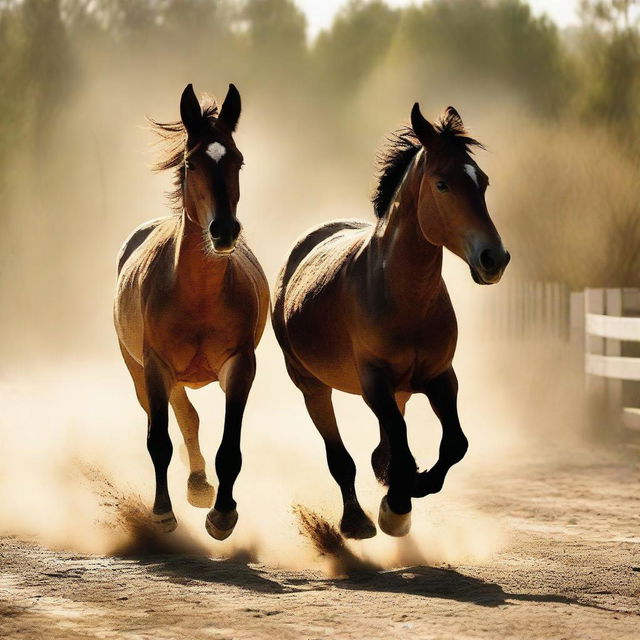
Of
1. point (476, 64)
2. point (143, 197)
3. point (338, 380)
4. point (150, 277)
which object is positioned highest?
point (476, 64)

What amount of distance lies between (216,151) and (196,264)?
2.37ft

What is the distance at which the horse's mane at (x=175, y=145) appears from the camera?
21.0ft

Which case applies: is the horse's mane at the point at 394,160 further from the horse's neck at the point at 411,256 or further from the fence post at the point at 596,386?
the fence post at the point at 596,386

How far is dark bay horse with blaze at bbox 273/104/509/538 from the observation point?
5434mm

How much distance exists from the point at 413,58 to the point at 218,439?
540 inches

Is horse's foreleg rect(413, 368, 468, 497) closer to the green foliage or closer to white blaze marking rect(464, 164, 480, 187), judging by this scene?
white blaze marking rect(464, 164, 480, 187)

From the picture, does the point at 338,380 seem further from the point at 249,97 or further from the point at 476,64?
the point at 249,97

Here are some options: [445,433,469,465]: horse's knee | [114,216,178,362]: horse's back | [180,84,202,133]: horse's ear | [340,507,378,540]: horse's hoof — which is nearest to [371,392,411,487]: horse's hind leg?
[340,507,378,540]: horse's hoof

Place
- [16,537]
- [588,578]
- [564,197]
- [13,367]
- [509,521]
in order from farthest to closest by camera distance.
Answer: [13,367] < [564,197] < [509,521] < [16,537] < [588,578]

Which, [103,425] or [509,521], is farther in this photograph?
[103,425]

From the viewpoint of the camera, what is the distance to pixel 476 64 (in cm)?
2109

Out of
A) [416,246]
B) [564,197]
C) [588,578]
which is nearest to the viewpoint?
[588,578]

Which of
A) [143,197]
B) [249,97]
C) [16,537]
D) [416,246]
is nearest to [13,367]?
[143,197]

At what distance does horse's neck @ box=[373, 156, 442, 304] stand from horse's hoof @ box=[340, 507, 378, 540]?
1.36 meters
